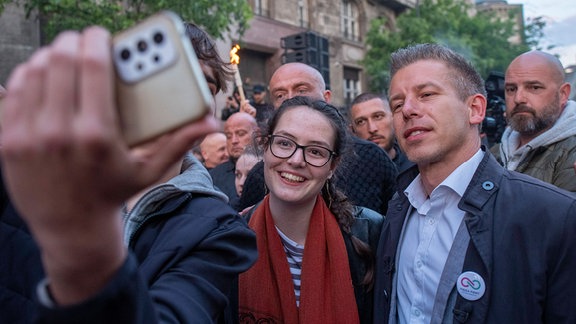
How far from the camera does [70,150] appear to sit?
1.81 ft

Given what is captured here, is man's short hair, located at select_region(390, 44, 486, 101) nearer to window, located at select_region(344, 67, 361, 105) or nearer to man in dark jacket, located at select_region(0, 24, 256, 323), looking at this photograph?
man in dark jacket, located at select_region(0, 24, 256, 323)

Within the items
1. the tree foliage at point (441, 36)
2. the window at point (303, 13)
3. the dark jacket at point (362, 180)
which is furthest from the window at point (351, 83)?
the dark jacket at point (362, 180)

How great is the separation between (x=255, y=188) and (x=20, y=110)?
7.87 ft

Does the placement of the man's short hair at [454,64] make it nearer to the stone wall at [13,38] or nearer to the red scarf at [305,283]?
the red scarf at [305,283]

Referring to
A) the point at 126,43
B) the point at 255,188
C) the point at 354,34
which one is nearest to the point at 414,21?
the point at 354,34

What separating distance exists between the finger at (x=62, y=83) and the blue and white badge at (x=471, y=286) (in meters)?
1.41

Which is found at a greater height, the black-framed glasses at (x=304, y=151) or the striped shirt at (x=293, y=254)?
the black-framed glasses at (x=304, y=151)

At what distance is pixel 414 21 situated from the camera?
17.6m

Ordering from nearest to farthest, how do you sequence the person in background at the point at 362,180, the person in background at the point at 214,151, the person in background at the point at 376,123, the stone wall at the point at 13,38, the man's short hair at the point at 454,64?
the man's short hair at the point at 454,64, the person in background at the point at 362,180, the person in background at the point at 376,123, the person in background at the point at 214,151, the stone wall at the point at 13,38

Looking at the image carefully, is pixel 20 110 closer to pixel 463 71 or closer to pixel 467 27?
pixel 463 71

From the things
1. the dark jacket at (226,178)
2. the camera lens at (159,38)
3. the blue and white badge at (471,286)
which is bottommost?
the dark jacket at (226,178)

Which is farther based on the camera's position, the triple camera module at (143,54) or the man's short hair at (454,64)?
the man's short hair at (454,64)

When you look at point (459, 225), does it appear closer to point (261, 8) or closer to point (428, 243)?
point (428, 243)

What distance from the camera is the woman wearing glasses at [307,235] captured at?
2.04 metres
